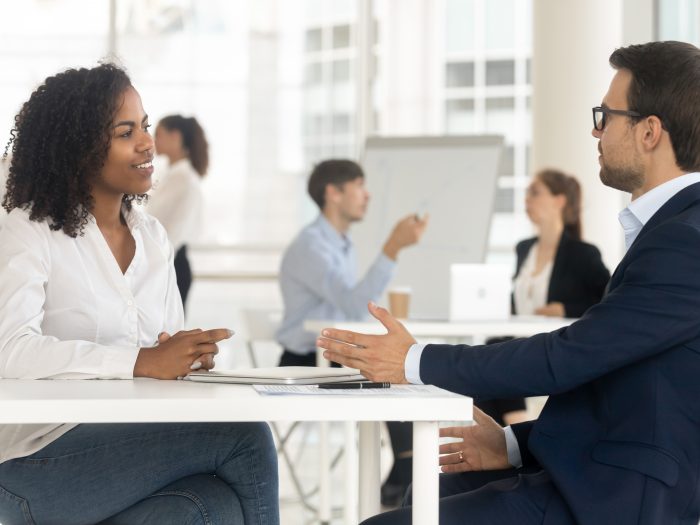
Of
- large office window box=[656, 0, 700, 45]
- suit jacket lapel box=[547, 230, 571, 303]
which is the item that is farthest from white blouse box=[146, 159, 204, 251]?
large office window box=[656, 0, 700, 45]

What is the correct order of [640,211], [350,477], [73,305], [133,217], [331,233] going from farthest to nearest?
[331,233] → [350,477] → [133,217] → [73,305] → [640,211]

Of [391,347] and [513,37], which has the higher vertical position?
[513,37]

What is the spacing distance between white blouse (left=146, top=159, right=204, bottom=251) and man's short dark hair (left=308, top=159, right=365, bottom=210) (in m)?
1.52

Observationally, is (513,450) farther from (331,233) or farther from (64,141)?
(331,233)

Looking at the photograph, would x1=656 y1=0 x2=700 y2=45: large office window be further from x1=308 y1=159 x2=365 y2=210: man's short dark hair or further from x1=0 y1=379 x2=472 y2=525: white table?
x1=0 y1=379 x2=472 y2=525: white table

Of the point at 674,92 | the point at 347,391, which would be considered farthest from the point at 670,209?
the point at 347,391

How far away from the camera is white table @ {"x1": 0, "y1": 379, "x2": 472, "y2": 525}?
1.50 meters

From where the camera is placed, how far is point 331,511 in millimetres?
4156

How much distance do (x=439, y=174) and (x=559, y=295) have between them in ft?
2.40

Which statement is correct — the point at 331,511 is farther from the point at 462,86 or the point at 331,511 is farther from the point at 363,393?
the point at 462,86

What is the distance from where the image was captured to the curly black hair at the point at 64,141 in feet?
7.13

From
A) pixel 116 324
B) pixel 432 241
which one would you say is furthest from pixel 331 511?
pixel 116 324

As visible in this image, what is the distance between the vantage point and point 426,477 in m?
1.56

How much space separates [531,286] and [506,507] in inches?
130
